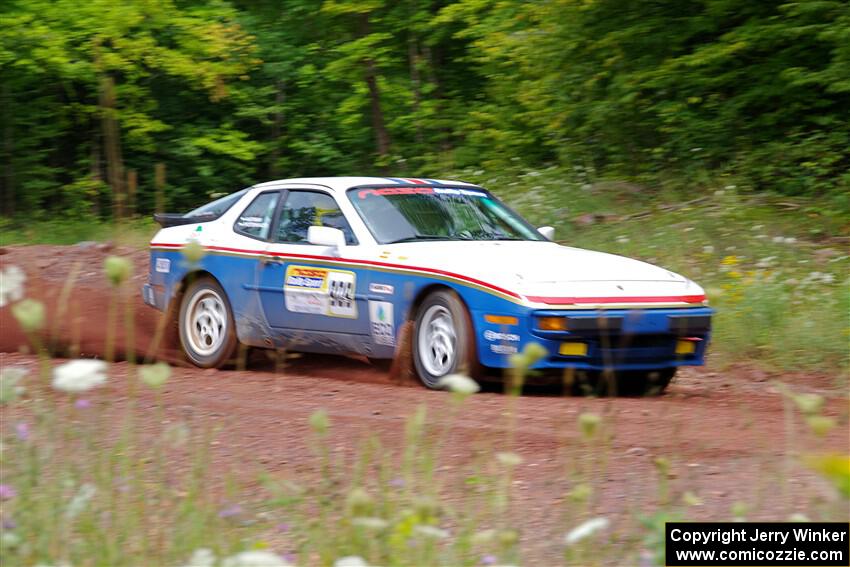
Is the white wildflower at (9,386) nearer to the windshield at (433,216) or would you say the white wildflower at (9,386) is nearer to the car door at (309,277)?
the car door at (309,277)

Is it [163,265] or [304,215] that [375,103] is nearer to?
[163,265]

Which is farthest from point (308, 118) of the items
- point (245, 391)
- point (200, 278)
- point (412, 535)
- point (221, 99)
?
point (412, 535)

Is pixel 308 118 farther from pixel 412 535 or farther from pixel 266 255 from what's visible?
pixel 412 535

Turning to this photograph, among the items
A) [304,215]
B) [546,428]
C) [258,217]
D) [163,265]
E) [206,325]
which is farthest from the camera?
[163,265]

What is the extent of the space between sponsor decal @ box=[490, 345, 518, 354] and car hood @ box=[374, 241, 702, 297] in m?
0.36

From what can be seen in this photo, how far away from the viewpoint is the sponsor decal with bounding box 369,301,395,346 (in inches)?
324

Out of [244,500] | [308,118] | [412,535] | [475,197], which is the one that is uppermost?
[308,118]

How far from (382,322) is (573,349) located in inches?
59.6

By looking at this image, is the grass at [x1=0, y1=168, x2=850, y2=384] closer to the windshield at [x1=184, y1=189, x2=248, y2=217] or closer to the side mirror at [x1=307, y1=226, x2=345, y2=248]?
the windshield at [x1=184, y1=189, x2=248, y2=217]

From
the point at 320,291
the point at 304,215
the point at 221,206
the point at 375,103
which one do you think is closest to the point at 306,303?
the point at 320,291

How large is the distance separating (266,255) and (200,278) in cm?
94

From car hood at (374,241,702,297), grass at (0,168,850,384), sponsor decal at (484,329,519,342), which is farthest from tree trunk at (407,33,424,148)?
sponsor decal at (484,329,519,342)

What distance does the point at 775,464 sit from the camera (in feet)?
17.2

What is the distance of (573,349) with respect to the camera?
7.44 m
